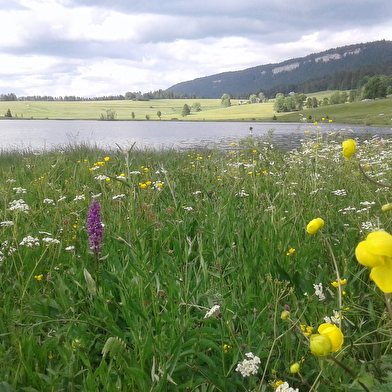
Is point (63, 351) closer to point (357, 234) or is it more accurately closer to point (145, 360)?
point (145, 360)

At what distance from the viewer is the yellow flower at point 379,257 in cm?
54

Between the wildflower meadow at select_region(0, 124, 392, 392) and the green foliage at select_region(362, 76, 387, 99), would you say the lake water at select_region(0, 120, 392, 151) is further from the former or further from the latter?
the green foliage at select_region(362, 76, 387, 99)

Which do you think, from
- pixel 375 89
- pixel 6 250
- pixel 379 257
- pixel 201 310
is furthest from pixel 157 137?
pixel 375 89

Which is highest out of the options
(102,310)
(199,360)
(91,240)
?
(91,240)

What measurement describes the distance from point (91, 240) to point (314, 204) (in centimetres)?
172

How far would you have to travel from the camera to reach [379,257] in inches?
21.8

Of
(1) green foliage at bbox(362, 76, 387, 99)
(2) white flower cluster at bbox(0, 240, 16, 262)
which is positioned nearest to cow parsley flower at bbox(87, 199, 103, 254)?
(2) white flower cluster at bbox(0, 240, 16, 262)

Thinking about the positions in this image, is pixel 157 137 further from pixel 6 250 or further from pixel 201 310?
pixel 201 310

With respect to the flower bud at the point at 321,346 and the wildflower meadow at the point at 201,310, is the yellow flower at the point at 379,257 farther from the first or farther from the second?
the flower bud at the point at 321,346

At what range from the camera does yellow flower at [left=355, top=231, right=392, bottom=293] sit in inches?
21.3

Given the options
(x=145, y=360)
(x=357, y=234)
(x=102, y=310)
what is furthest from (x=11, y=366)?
(x=357, y=234)

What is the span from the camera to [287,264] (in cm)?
189

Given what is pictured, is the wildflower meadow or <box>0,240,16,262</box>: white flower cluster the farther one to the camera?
<box>0,240,16,262</box>: white flower cluster

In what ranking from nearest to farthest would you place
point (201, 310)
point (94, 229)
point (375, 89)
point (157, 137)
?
point (201, 310) → point (94, 229) → point (157, 137) → point (375, 89)
